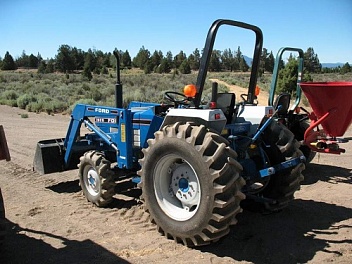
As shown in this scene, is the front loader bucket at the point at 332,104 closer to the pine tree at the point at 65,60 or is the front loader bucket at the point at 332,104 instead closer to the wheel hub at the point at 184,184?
the wheel hub at the point at 184,184

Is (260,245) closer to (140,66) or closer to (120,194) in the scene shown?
(120,194)

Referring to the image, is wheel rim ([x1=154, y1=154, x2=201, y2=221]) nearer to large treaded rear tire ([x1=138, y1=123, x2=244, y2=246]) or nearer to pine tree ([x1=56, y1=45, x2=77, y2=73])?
large treaded rear tire ([x1=138, y1=123, x2=244, y2=246])

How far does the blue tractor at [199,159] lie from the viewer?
13.1 ft

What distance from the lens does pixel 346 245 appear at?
4340 millimetres

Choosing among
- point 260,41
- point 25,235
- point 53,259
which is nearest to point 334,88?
point 260,41

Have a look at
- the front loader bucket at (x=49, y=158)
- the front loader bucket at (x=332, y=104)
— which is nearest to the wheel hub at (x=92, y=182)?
the front loader bucket at (x=49, y=158)

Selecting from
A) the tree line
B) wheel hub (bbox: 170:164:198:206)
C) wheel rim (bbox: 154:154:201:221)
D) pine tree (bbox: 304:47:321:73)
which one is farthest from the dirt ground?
pine tree (bbox: 304:47:321:73)

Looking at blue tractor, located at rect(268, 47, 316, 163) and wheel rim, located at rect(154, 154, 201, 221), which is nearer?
wheel rim, located at rect(154, 154, 201, 221)

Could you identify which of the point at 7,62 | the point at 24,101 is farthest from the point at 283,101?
the point at 7,62

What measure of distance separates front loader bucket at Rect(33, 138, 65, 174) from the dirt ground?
14.6 inches

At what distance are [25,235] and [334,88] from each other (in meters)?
4.20

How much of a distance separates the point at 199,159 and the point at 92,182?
2.64m

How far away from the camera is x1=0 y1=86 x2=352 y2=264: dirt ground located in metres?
4.14

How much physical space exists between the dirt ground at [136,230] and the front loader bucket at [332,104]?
1.36 m
